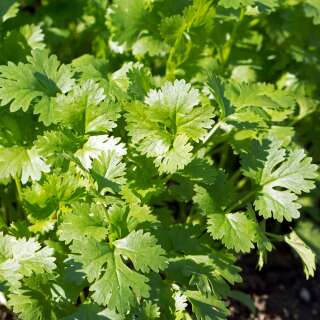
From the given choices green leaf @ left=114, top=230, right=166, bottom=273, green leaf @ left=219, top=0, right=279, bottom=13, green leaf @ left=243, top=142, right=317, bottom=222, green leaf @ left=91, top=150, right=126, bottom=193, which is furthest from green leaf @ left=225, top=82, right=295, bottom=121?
green leaf @ left=114, top=230, right=166, bottom=273

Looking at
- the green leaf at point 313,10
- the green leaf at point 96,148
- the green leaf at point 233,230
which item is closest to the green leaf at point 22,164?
the green leaf at point 96,148

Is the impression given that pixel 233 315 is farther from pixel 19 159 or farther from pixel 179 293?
pixel 19 159

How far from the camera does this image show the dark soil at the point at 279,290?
283 cm

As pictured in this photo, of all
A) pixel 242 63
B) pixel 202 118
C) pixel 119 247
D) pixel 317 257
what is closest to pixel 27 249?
pixel 119 247

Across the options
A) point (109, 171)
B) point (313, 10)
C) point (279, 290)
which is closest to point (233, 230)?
point (109, 171)

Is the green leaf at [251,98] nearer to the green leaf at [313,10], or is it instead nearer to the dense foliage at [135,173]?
the dense foliage at [135,173]

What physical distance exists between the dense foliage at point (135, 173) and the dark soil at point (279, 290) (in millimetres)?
267

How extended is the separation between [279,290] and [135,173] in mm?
1180

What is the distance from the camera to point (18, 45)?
2.40 metres

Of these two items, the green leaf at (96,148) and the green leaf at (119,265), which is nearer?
the green leaf at (119,265)

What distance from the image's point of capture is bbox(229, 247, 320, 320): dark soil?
2828mm

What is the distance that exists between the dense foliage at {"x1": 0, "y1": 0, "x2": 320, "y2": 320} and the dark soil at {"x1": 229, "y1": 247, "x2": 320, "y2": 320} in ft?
0.88

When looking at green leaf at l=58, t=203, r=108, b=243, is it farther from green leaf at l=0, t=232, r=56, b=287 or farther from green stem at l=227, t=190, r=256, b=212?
green stem at l=227, t=190, r=256, b=212

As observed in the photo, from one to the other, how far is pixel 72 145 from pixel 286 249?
1.50 m
